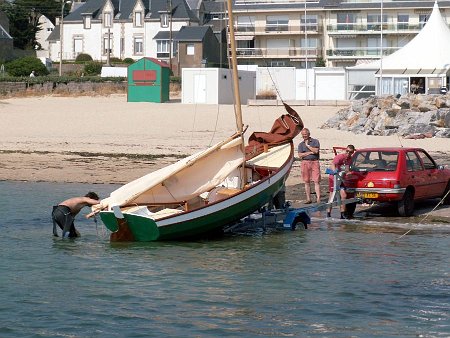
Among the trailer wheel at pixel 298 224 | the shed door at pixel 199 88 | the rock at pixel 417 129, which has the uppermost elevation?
the shed door at pixel 199 88

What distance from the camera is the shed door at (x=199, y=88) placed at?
213 ft

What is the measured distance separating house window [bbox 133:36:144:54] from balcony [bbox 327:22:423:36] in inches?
875

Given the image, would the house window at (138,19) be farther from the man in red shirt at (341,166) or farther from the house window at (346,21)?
the man in red shirt at (341,166)

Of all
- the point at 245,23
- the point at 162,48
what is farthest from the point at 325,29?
the point at 162,48

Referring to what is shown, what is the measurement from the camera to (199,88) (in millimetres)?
65312

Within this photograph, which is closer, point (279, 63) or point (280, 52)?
point (280, 52)

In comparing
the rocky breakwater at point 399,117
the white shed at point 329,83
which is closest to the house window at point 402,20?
the white shed at point 329,83

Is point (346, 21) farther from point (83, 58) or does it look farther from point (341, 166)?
point (341, 166)

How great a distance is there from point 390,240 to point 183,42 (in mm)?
72188

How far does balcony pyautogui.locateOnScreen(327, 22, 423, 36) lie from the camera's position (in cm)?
8581

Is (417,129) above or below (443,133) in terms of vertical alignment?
above

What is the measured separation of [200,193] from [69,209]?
2699mm

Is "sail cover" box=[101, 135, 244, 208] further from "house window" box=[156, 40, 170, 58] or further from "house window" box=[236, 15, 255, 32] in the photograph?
"house window" box=[156, 40, 170, 58]

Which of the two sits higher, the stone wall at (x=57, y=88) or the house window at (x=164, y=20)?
the house window at (x=164, y=20)
